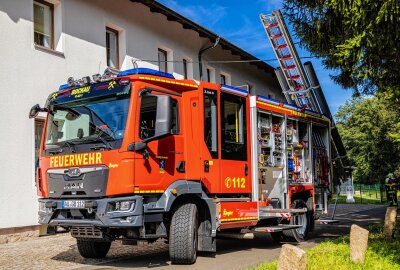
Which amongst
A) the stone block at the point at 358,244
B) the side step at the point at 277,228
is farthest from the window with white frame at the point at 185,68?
the stone block at the point at 358,244

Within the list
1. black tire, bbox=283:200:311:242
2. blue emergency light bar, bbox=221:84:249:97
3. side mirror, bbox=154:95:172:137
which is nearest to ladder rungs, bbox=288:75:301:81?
black tire, bbox=283:200:311:242

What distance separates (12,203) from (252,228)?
5.94 meters

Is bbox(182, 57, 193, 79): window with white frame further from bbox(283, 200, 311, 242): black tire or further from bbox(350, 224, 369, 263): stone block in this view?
bbox(350, 224, 369, 263): stone block

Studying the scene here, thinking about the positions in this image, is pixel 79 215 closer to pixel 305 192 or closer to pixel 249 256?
pixel 249 256

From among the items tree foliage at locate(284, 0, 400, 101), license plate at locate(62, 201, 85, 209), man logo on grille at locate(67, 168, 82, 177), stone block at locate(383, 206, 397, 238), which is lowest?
stone block at locate(383, 206, 397, 238)

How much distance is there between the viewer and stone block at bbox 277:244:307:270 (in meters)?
4.96

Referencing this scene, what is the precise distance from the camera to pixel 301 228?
11.6m

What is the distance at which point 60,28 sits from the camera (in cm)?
1395

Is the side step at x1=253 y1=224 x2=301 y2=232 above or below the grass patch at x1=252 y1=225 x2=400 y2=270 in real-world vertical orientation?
above

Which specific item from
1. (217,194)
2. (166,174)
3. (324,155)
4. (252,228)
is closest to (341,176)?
(324,155)

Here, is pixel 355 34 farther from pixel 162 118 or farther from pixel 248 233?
pixel 248 233

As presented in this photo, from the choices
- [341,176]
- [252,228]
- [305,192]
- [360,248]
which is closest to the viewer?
[360,248]

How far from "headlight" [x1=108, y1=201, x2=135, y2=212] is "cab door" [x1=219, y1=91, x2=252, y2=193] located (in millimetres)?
2124

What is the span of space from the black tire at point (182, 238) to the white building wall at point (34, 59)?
18.5 ft
